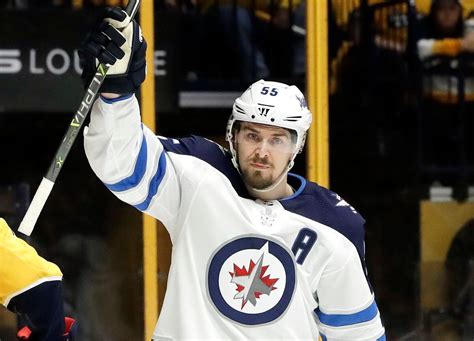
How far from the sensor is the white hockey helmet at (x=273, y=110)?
412 centimetres

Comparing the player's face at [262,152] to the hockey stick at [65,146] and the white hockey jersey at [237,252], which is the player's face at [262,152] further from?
the hockey stick at [65,146]

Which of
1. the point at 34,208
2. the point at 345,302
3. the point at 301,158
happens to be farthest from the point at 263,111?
the point at 301,158

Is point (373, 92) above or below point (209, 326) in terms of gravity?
above

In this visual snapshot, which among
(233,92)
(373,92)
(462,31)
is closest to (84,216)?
(233,92)

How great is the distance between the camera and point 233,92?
6.09 m

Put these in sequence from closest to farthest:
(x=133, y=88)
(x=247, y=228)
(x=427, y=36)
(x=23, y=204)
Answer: (x=133, y=88)
(x=247, y=228)
(x=23, y=204)
(x=427, y=36)

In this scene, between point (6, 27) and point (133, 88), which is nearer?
point (133, 88)

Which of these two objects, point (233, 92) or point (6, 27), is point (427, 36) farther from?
point (6, 27)

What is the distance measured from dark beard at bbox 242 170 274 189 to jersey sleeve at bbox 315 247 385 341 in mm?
288

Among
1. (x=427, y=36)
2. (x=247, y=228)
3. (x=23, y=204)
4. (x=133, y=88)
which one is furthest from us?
(x=427, y=36)

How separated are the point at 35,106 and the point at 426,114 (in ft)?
5.50

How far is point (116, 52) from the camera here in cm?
372

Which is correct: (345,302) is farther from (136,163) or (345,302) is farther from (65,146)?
(65,146)

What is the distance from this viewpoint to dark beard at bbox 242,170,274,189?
4082mm
